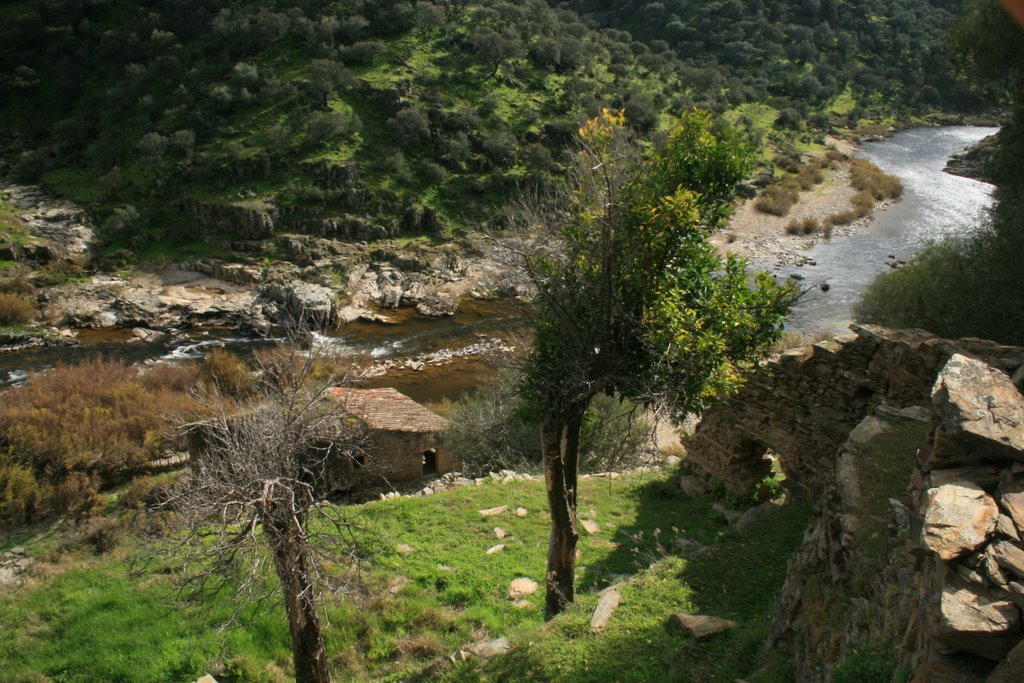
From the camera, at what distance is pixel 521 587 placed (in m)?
11.2

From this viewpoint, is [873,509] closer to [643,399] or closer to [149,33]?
[643,399]

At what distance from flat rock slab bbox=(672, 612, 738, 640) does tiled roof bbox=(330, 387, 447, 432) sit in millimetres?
10993

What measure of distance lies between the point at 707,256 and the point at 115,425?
17840mm

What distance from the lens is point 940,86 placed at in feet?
242

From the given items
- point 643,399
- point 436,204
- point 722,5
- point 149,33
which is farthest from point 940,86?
point 643,399

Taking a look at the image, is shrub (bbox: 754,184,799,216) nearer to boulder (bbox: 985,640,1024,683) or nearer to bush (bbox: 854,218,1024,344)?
bush (bbox: 854,218,1024,344)

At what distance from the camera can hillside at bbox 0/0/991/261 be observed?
40.8 meters

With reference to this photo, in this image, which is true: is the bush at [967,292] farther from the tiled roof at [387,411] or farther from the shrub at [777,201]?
the shrub at [777,201]

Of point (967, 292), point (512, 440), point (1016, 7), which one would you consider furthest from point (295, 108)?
point (1016, 7)

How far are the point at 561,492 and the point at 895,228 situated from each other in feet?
142

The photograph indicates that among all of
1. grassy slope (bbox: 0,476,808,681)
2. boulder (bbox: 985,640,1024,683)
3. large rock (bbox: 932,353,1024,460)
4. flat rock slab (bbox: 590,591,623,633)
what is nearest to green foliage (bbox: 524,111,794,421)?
large rock (bbox: 932,353,1024,460)

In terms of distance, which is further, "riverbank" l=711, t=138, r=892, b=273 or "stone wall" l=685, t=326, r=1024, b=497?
"riverbank" l=711, t=138, r=892, b=273

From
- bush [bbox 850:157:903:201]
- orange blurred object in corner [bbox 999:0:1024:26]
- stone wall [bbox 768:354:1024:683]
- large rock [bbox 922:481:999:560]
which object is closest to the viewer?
orange blurred object in corner [bbox 999:0:1024:26]

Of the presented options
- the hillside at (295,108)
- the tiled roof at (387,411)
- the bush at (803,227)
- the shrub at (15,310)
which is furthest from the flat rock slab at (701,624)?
the bush at (803,227)
